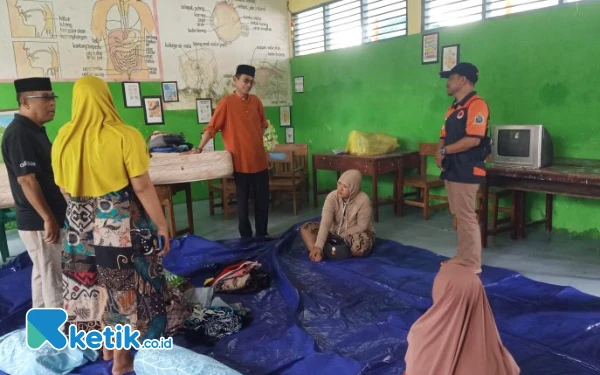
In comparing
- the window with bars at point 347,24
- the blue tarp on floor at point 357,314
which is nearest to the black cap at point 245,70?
the blue tarp on floor at point 357,314

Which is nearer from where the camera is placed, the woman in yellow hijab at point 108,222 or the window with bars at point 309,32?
the woman in yellow hijab at point 108,222

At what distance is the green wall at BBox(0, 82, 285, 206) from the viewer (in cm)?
519

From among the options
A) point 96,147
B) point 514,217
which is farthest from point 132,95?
point 514,217

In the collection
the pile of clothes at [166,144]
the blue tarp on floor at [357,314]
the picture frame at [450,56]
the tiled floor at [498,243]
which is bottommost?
the tiled floor at [498,243]

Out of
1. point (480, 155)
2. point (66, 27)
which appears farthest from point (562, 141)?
point (66, 27)

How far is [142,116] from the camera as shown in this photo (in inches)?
238

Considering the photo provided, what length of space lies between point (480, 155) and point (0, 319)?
3433 mm

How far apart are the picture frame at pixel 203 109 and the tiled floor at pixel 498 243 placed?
1.50m

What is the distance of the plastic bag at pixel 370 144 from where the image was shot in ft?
17.4

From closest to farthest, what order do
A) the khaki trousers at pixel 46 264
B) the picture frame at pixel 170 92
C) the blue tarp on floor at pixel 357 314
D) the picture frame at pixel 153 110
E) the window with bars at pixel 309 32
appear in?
the blue tarp on floor at pixel 357 314 → the khaki trousers at pixel 46 264 → the picture frame at pixel 153 110 → the picture frame at pixel 170 92 → the window with bars at pixel 309 32

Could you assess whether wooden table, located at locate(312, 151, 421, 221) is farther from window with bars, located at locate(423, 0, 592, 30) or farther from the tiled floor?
window with bars, located at locate(423, 0, 592, 30)

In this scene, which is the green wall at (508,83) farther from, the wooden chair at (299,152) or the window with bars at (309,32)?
the wooden chair at (299,152)

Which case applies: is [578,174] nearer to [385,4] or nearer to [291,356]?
[291,356]

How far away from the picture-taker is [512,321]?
2539 millimetres
